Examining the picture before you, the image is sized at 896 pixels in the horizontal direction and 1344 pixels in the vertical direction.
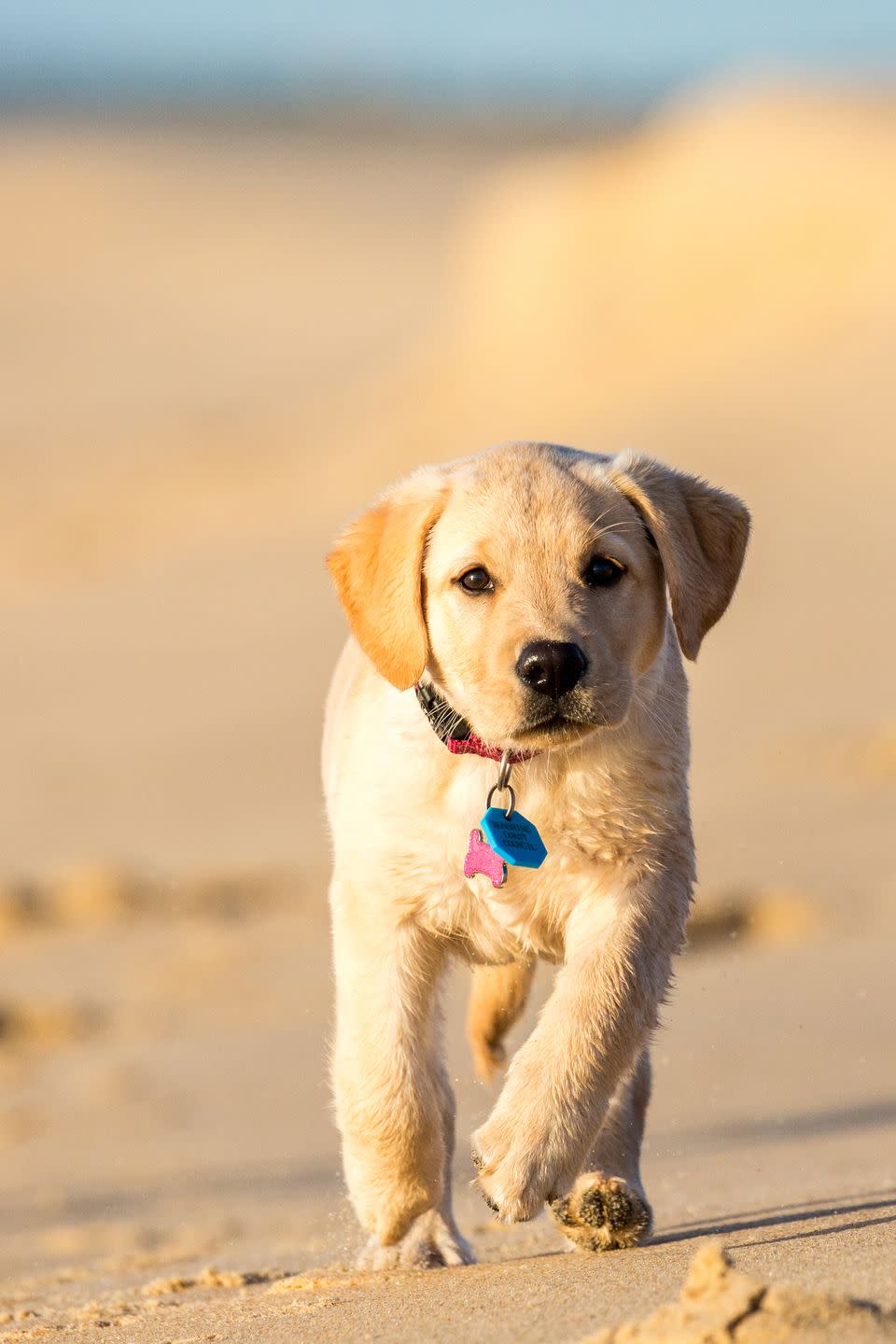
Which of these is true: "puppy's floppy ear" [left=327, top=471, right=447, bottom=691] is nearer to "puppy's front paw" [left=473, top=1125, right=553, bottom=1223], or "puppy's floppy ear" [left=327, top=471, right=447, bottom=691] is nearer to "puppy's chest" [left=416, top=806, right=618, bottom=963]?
"puppy's chest" [left=416, top=806, right=618, bottom=963]

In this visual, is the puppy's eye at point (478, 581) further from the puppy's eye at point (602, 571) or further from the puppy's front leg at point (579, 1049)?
the puppy's front leg at point (579, 1049)

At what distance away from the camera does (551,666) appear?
4016 mm

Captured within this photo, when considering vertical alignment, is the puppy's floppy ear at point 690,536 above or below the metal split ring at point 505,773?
above

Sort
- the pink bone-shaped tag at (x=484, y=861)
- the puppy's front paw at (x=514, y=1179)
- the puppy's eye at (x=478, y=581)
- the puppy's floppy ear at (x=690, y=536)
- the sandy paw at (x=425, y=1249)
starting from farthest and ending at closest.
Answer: the sandy paw at (x=425, y=1249)
the puppy's floppy ear at (x=690, y=536)
the puppy's eye at (x=478, y=581)
the pink bone-shaped tag at (x=484, y=861)
the puppy's front paw at (x=514, y=1179)

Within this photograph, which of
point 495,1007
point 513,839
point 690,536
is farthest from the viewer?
point 495,1007

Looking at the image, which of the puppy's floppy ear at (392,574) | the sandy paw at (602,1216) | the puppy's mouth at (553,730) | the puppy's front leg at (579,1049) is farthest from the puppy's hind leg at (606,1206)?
the puppy's floppy ear at (392,574)

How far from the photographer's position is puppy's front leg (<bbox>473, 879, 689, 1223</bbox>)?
152 inches

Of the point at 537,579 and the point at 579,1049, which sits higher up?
the point at 537,579

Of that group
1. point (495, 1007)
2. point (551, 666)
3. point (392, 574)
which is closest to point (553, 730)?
point (551, 666)

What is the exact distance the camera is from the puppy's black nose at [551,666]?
402 centimetres

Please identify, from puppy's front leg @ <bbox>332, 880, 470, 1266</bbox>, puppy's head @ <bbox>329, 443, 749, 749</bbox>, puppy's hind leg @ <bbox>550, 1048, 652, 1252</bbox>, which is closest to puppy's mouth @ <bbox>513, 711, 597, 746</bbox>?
puppy's head @ <bbox>329, 443, 749, 749</bbox>

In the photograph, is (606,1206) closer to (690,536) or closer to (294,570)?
(690,536)

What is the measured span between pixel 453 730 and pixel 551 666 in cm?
40

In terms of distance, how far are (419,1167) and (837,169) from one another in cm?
2573
